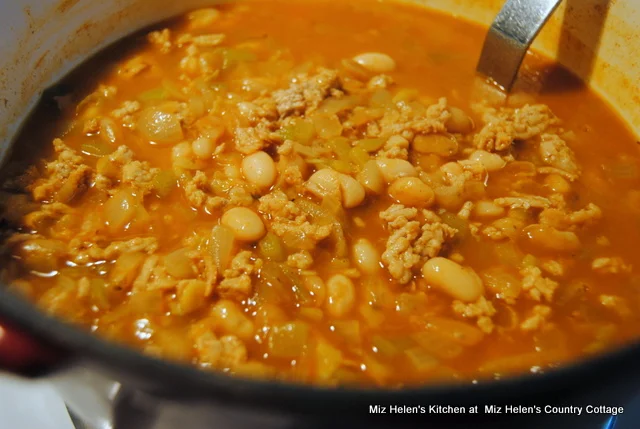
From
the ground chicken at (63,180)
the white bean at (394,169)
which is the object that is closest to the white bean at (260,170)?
the white bean at (394,169)

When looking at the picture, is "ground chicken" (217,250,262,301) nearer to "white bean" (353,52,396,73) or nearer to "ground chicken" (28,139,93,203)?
"ground chicken" (28,139,93,203)

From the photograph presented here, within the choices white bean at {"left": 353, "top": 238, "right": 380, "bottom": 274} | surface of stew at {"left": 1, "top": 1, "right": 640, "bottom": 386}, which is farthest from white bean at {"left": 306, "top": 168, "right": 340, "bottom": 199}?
white bean at {"left": 353, "top": 238, "right": 380, "bottom": 274}

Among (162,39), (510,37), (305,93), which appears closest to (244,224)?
(305,93)

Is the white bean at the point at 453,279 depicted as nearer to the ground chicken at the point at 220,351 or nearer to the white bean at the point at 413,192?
the white bean at the point at 413,192

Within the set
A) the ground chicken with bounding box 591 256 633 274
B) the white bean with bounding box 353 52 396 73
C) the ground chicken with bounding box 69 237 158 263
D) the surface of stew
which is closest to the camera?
the surface of stew

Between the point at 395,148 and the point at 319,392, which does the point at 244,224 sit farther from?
the point at 319,392

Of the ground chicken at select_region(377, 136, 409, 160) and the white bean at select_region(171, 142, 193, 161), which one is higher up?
the ground chicken at select_region(377, 136, 409, 160)

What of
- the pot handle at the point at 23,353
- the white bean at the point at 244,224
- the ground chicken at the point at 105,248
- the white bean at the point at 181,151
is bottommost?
the ground chicken at the point at 105,248
